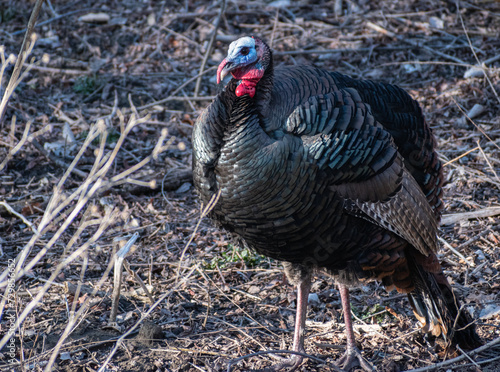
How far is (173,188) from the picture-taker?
19.2 feet

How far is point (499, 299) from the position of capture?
4.44 meters

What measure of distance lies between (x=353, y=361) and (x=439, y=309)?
0.73 meters

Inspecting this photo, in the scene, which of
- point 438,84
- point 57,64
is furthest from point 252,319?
point 57,64

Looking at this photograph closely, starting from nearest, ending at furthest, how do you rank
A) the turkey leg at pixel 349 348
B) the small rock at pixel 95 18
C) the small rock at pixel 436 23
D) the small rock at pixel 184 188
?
the turkey leg at pixel 349 348, the small rock at pixel 184 188, the small rock at pixel 436 23, the small rock at pixel 95 18

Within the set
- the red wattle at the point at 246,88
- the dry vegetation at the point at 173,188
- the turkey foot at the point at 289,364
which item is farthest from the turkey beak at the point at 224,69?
the turkey foot at the point at 289,364

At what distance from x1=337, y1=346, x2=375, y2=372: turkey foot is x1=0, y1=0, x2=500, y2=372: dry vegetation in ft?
0.44

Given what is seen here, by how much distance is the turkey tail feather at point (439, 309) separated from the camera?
3.97 meters

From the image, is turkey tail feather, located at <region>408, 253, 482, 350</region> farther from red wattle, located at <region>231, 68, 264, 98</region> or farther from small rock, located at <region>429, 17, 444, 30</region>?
small rock, located at <region>429, 17, 444, 30</region>

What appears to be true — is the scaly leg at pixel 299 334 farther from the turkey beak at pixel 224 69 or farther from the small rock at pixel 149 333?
the turkey beak at pixel 224 69

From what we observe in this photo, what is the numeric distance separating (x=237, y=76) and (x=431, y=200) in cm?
176

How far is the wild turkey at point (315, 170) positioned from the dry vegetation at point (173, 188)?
0.54m

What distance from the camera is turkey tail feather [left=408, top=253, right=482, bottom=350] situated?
397 cm

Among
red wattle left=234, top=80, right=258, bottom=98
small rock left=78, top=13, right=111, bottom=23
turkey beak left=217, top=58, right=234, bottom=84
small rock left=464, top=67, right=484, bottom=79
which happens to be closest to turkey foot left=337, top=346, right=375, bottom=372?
red wattle left=234, top=80, right=258, bottom=98

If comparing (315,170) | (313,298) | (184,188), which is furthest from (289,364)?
(184,188)
